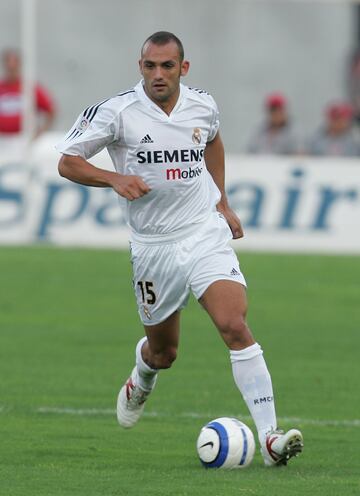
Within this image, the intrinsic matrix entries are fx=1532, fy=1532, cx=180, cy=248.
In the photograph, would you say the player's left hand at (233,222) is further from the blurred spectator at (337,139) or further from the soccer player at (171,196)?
the blurred spectator at (337,139)

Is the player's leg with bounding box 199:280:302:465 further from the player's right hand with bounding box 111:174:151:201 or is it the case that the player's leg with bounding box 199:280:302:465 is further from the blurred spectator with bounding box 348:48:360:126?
the blurred spectator with bounding box 348:48:360:126

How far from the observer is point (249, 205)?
21.9 m

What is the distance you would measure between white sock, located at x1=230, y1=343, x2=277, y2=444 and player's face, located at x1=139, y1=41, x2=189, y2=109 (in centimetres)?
155

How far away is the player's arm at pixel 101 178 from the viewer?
841cm

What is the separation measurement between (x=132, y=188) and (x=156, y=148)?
0.52m

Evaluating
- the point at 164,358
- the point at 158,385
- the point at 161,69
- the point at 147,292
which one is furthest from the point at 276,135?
the point at 161,69

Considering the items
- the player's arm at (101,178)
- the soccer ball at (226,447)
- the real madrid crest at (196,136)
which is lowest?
the soccer ball at (226,447)

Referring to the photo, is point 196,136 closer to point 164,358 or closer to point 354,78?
point 164,358

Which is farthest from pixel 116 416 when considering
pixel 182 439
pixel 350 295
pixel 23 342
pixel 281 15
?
pixel 281 15

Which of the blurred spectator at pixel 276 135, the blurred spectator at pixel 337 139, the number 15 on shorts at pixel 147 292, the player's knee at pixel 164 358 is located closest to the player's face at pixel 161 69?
the number 15 on shorts at pixel 147 292

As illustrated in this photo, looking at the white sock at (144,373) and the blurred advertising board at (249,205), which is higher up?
the white sock at (144,373)

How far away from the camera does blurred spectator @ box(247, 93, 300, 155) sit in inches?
927

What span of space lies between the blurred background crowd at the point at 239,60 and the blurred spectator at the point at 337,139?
2.61 meters

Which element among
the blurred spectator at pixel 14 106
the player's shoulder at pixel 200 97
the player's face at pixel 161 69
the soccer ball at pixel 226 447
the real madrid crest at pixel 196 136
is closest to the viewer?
the soccer ball at pixel 226 447
